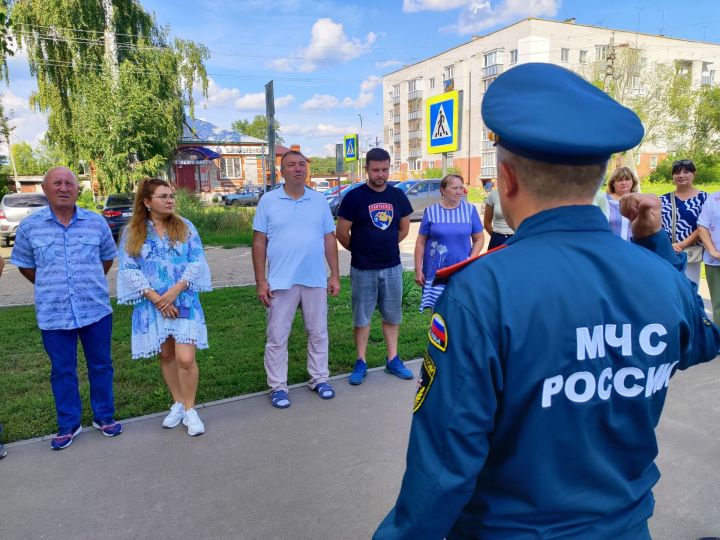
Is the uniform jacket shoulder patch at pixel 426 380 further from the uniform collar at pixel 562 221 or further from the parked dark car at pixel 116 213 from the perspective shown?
the parked dark car at pixel 116 213

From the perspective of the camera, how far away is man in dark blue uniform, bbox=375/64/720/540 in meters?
1.07

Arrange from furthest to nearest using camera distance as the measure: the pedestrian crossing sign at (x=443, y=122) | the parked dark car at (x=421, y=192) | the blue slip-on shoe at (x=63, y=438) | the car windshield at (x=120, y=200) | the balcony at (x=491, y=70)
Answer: the balcony at (x=491, y=70) < the parked dark car at (x=421, y=192) < the car windshield at (x=120, y=200) < the pedestrian crossing sign at (x=443, y=122) < the blue slip-on shoe at (x=63, y=438)

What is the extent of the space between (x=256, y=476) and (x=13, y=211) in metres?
16.1

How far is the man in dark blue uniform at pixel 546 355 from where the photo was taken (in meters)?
1.07

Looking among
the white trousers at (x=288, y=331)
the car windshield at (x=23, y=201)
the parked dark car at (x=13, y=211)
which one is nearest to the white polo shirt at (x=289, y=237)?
the white trousers at (x=288, y=331)

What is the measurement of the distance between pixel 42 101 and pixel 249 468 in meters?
23.7

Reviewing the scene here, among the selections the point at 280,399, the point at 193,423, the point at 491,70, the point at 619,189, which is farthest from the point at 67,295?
the point at 491,70

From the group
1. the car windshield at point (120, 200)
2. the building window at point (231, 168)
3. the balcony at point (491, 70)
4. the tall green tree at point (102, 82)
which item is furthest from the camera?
the balcony at point (491, 70)

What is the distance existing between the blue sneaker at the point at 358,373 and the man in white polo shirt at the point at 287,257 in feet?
0.94

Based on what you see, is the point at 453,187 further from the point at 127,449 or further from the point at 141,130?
the point at 141,130

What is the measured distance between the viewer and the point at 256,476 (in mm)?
3365

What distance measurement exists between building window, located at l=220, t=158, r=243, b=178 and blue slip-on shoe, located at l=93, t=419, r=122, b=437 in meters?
45.4

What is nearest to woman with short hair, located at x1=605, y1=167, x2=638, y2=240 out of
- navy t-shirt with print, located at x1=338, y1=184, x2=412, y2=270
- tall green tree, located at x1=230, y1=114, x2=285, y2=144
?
navy t-shirt with print, located at x1=338, y1=184, x2=412, y2=270

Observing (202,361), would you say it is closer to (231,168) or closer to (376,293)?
(376,293)
